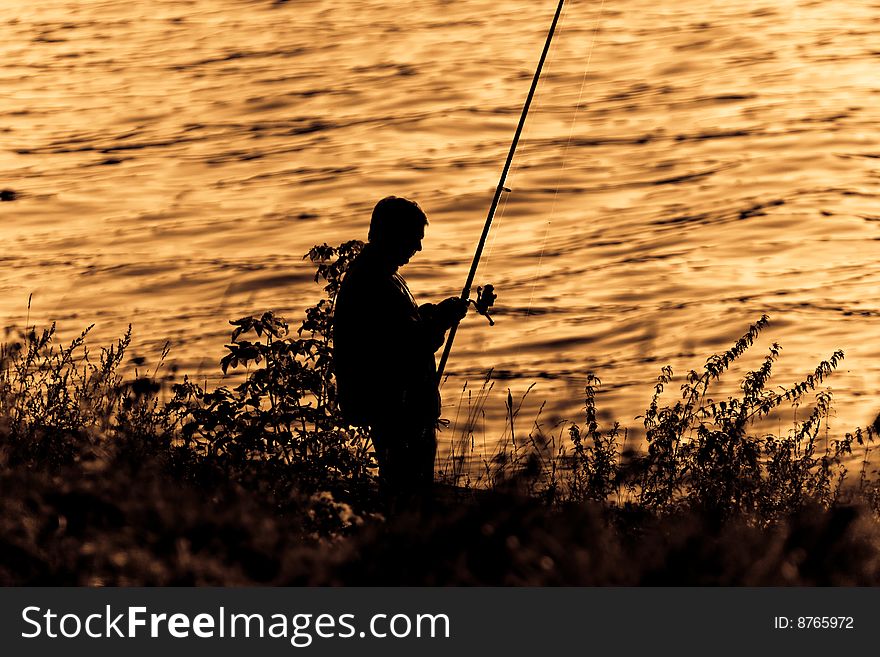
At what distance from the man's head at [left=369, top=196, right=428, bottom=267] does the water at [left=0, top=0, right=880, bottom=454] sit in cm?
461

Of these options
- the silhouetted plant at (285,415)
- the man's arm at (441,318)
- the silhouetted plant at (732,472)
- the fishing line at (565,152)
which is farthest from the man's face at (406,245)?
the fishing line at (565,152)

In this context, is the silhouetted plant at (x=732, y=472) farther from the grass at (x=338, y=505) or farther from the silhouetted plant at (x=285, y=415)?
the silhouetted plant at (x=285, y=415)

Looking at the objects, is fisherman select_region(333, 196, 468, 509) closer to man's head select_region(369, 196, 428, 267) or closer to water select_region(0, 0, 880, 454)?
man's head select_region(369, 196, 428, 267)

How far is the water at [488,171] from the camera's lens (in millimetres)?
12742

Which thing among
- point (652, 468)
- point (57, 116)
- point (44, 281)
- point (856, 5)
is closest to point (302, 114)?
point (57, 116)

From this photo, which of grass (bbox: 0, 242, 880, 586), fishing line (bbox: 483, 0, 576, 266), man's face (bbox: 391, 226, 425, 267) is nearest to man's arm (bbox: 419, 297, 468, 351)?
man's face (bbox: 391, 226, 425, 267)

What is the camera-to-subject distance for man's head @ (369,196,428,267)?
18.3 ft

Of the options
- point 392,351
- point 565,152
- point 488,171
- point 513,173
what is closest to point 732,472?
point 392,351

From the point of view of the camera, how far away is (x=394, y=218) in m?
5.57

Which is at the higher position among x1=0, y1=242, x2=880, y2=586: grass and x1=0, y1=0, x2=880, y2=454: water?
x1=0, y1=242, x2=880, y2=586: grass

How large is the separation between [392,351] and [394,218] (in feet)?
1.76

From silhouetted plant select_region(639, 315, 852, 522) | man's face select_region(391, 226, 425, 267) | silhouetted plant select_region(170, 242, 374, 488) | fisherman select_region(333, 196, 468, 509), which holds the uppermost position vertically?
man's face select_region(391, 226, 425, 267)

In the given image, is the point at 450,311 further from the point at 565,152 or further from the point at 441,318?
the point at 565,152

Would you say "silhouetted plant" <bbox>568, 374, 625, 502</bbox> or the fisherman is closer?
the fisherman
